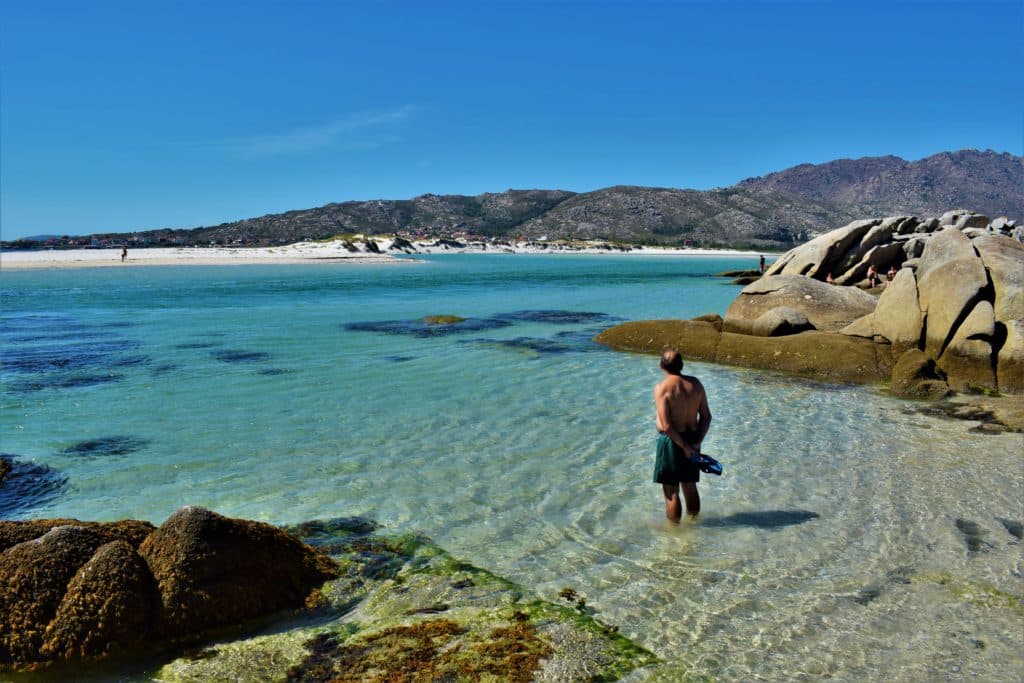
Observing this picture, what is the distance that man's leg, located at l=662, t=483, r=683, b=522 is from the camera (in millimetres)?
6887

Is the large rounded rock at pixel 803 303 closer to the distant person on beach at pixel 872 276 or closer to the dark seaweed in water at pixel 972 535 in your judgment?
the distant person on beach at pixel 872 276

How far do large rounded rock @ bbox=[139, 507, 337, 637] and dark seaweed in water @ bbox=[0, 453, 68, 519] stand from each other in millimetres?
3579

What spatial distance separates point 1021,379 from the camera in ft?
40.4

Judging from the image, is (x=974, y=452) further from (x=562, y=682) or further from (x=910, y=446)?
(x=562, y=682)

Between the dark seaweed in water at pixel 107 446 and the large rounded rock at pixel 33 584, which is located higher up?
the large rounded rock at pixel 33 584

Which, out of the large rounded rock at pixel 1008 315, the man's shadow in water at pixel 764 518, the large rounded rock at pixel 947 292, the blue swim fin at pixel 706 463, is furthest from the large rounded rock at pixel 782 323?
the blue swim fin at pixel 706 463

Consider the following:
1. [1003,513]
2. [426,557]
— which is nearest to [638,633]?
[426,557]

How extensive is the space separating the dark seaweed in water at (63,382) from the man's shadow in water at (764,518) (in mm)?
13808

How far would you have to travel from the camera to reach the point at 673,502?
693 centimetres

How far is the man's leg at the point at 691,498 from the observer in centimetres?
695

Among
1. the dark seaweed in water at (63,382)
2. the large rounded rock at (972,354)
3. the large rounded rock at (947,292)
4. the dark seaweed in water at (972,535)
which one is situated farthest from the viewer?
the dark seaweed in water at (63,382)

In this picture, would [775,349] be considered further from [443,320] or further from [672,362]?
[443,320]

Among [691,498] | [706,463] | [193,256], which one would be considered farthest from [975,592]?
[193,256]

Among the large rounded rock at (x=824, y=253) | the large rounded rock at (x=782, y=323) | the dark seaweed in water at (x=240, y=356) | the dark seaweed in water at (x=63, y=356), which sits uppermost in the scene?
the large rounded rock at (x=824, y=253)
